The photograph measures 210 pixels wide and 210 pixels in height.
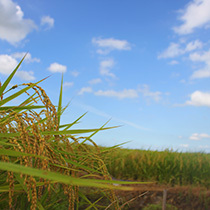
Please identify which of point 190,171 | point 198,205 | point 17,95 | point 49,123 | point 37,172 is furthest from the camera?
point 190,171

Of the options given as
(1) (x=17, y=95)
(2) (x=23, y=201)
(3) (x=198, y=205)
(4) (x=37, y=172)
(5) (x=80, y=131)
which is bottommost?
(3) (x=198, y=205)

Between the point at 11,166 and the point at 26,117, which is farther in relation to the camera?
the point at 26,117

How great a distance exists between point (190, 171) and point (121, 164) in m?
1.57

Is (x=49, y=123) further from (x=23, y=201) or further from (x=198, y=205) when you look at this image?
(x=198, y=205)

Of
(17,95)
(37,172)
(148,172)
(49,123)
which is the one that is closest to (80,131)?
(49,123)

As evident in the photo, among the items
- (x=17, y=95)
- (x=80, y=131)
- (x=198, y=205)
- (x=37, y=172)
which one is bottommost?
(x=198, y=205)

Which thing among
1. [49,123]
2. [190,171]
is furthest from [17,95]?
[190,171]

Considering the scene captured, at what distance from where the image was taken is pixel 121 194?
183 inches

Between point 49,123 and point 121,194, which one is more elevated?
point 49,123

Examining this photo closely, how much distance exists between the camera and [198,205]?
4.58 meters

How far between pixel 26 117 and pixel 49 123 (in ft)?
0.52

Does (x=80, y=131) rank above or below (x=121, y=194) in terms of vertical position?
above

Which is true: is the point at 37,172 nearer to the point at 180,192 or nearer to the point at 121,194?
the point at 121,194

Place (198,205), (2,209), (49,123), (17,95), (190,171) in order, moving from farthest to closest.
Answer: (190,171) → (198,205) → (2,209) → (17,95) → (49,123)
